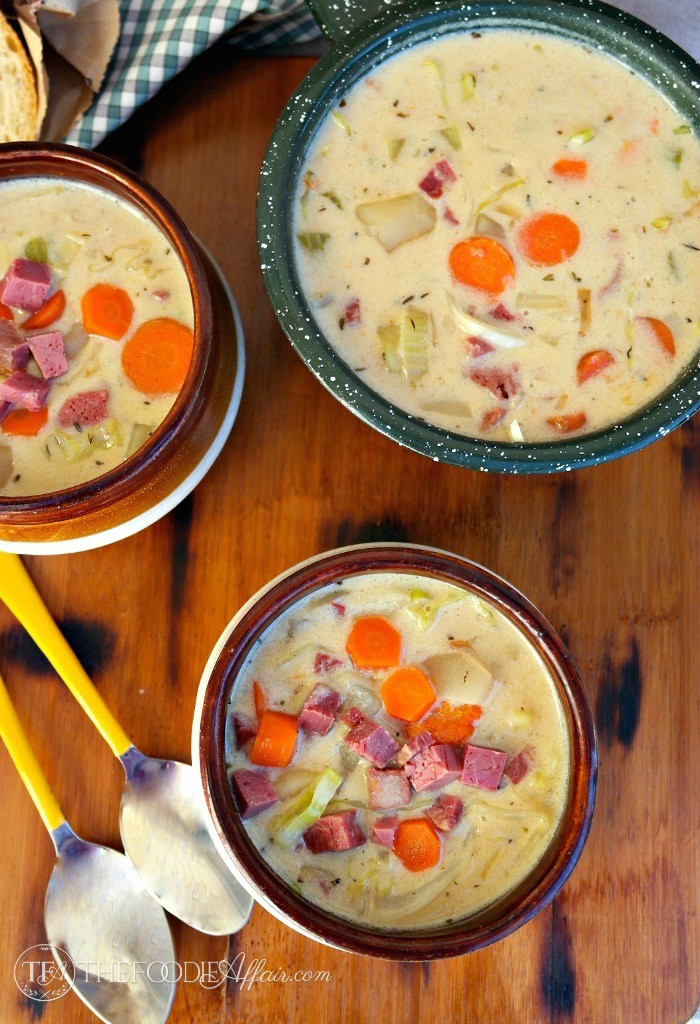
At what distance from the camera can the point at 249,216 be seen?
83.1 inches

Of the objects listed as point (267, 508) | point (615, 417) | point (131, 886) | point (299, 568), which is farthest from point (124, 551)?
point (615, 417)

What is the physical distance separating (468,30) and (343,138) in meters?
0.31

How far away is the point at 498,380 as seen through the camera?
176cm

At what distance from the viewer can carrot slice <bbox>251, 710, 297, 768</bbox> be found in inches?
69.1

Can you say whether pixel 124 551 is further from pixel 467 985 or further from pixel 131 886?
pixel 467 985

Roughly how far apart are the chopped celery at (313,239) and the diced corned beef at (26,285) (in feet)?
1.49

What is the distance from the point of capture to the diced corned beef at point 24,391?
1.76 metres

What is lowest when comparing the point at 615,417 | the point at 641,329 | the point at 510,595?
the point at 510,595

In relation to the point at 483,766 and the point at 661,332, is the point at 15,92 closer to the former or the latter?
the point at 661,332

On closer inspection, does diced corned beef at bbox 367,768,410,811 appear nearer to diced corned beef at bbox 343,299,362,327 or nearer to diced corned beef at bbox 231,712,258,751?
diced corned beef at bbox 231,712,258,751

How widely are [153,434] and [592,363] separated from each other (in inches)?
29.6

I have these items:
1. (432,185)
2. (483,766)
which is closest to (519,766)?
(483,766)

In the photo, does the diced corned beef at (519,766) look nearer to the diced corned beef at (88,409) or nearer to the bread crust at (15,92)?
the diced corned beef at (88,409)

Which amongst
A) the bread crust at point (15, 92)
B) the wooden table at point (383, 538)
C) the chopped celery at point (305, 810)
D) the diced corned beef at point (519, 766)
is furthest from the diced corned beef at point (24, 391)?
the diced corned beef at point (519, 766)
